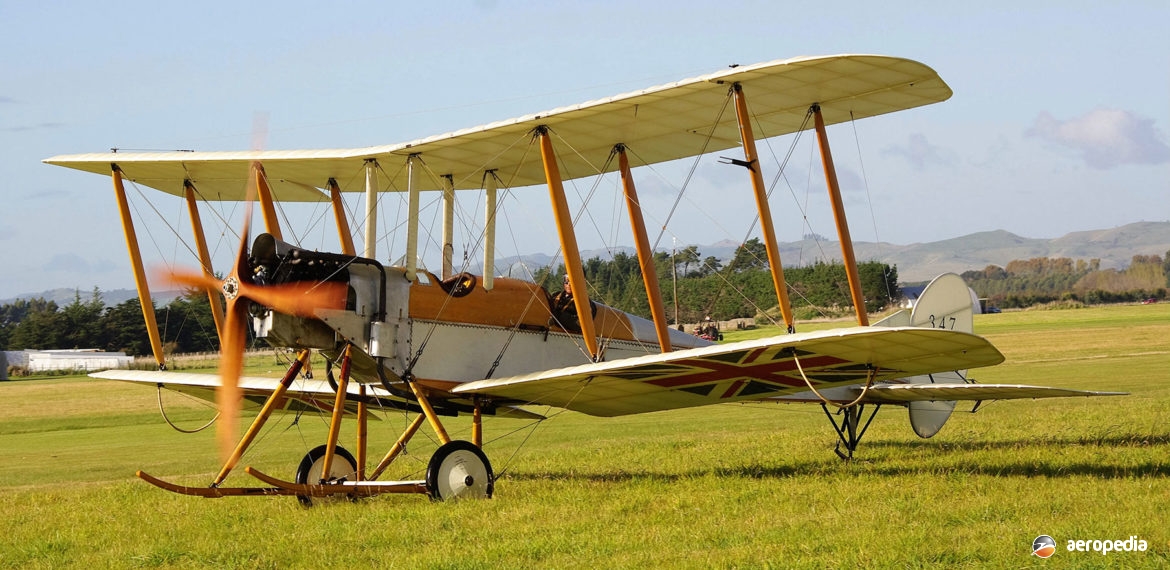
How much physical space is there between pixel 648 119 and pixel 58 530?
21.6 ft

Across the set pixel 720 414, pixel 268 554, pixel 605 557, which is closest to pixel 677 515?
pixel 605 557

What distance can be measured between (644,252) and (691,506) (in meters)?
4.53

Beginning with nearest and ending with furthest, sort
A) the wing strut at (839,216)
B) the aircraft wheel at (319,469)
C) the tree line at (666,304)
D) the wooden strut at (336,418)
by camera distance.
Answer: the wooden strut at (336,418), the aircraft wheel at (319,469), the wing strut at (839,216), the tree line at (666,304)

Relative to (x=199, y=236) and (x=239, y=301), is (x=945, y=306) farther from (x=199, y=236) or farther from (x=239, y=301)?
(x=199, y=236)

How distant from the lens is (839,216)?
447 inches

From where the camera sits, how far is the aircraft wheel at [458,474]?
9.11m

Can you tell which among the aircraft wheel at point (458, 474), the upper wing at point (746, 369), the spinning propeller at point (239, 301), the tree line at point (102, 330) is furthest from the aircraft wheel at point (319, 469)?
the tree line at point (102, 330)

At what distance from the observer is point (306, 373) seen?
11211 mm

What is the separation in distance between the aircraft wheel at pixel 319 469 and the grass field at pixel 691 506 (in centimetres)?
20

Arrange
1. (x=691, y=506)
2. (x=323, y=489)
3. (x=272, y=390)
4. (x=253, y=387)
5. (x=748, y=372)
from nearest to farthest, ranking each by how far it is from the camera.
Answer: (x=691, y=506), (x=323, y=489), (x=748, y=372), (x=272, y=390), (x=253, y=387)

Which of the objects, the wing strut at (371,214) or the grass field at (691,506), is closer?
the grass field at (691,506)

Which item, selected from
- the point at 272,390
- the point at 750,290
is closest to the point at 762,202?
the point at 272,390

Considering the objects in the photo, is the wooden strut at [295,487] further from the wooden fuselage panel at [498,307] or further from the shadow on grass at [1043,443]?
the shadow on grass at [1043,443]

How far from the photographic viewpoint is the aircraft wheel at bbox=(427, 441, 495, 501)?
911 centimetres
